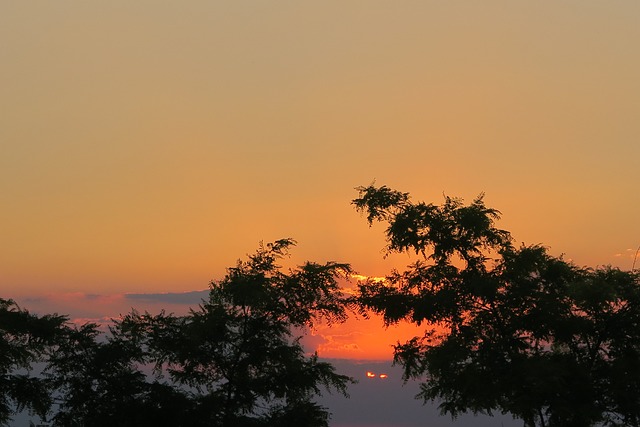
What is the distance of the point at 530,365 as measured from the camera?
38094 millimetres

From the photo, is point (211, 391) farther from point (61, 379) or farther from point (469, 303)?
point (469, 303)

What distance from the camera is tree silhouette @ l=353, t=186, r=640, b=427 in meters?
38.6

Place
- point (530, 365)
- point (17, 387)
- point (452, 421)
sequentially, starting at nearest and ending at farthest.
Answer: point (530, 365) → point (452, 421) → point (17, 387)

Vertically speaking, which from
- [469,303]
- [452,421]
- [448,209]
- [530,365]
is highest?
[448,209]

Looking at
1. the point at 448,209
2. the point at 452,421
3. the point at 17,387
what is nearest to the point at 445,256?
the point at 448,209

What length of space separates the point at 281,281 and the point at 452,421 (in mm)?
11724

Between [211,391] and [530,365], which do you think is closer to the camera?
[530,365]

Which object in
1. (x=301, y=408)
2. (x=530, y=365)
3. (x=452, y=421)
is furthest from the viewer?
(x=452, y=421)

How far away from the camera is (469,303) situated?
140ft

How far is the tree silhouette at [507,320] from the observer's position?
38.6m

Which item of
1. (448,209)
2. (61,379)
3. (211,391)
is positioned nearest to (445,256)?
(448,209)

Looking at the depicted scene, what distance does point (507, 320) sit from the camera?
42.0m

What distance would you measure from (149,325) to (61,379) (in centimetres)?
565

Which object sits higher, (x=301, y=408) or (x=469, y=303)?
(x=469, y=303)
